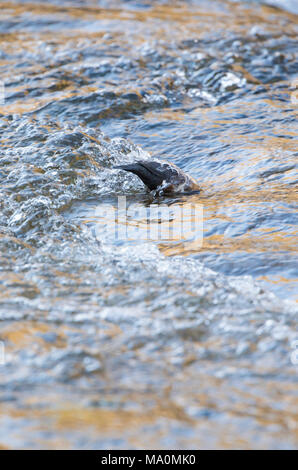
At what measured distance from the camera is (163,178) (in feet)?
10.3

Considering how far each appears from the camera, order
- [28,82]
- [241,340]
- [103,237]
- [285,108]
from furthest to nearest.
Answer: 1. [28,82]
2. [285,108]
3. [103,237]
4. [241,340]

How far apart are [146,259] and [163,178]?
84cm

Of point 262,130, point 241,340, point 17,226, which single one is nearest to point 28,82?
point 262,130

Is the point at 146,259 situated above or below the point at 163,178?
below

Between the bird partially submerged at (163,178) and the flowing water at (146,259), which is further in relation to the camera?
the bird partially submerged at (163,178)

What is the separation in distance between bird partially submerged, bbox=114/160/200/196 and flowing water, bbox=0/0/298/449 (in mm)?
78

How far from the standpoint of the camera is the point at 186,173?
3.35m

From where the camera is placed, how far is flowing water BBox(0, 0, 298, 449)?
1.59m

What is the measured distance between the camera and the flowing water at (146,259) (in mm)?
1593

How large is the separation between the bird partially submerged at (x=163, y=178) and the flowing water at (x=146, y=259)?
3.1 inches

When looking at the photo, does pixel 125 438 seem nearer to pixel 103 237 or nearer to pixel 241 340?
pixel 241 340

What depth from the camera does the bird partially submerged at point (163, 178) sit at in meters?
3.12

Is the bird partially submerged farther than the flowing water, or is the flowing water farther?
the bird partially submerged
